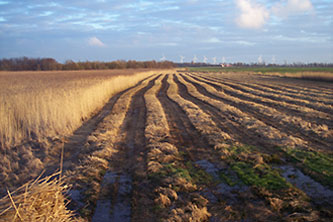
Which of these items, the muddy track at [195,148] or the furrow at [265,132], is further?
the furrow at [265,132]

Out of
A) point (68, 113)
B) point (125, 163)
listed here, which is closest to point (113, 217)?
point (125, 163)

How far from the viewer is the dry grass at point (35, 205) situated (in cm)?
259

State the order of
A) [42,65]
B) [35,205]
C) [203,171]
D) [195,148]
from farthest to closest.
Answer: [42,65]
[195,148]
[203,171]
[35,205]

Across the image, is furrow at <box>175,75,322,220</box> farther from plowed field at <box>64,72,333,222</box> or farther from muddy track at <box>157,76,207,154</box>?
muddy track at <box>157,76,207,154</box>

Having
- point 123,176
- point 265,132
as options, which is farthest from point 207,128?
point 123,176

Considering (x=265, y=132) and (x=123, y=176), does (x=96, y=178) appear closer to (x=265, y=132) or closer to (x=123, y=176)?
(x=123, y=176)

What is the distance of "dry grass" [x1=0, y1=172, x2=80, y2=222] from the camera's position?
2.59 metres

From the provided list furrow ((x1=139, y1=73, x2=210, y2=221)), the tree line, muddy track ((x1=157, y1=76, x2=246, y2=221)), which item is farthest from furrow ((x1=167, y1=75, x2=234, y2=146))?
the tree line

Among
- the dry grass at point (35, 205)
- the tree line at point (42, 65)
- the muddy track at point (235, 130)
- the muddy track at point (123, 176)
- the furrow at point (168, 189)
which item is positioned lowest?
the muddy track at point (123, 176)

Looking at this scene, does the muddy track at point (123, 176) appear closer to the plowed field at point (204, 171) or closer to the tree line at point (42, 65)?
the plowed field at point (204, 171)

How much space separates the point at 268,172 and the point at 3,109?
8128 millimetres

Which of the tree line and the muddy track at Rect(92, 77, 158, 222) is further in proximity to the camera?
the tree line

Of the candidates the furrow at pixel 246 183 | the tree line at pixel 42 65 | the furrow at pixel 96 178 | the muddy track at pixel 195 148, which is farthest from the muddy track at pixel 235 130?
the tree line at pixel 42 65

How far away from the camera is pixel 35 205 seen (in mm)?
2826
